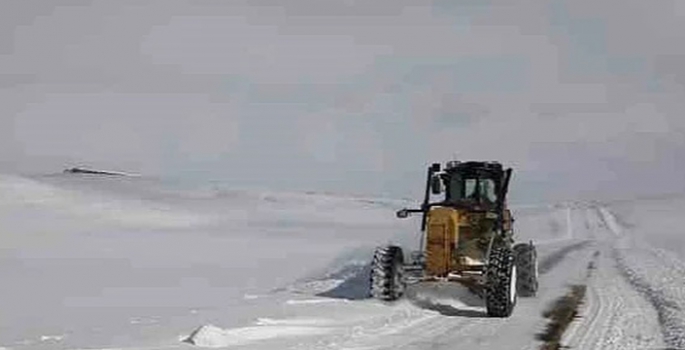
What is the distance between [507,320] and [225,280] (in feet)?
25.8

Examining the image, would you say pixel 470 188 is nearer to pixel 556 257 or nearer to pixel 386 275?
pixel 386 275

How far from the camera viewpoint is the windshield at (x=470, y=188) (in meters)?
17.0

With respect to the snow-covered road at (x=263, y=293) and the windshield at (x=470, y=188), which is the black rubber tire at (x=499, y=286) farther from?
the windshield at (x=470, y=188)

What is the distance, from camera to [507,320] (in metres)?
14.2

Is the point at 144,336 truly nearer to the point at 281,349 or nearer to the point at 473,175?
the point at 281,349

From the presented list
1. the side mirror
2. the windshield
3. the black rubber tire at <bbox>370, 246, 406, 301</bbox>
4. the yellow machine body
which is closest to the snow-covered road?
the black rubber tire at <bbox>370, 246, 406, 301</bbox>

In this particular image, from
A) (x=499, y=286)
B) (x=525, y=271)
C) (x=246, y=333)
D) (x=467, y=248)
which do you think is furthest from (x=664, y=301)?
(x=246, y=333)

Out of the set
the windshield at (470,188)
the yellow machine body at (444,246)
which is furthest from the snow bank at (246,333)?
the windshield at (470,188)

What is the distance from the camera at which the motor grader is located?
14.8 meters

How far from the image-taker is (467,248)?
16.8m

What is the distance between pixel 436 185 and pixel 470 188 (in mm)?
1014

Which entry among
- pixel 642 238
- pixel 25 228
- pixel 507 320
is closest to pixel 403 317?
pixel 507 320

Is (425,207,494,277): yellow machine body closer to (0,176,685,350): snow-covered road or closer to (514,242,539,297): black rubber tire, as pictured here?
(0,176,685,350): snow-covered road

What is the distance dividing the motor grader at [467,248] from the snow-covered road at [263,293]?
0.38 m
